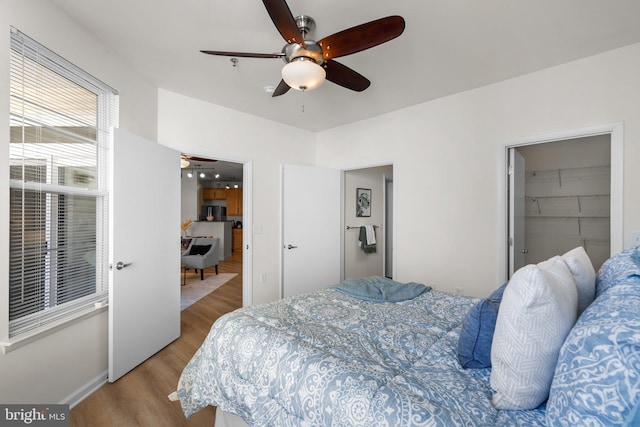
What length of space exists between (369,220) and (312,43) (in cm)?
357

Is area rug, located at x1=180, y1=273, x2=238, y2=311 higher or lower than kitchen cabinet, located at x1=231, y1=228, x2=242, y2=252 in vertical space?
lower

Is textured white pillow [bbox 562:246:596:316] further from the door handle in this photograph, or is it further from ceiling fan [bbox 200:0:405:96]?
the door handle

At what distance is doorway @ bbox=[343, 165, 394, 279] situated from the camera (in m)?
4.55

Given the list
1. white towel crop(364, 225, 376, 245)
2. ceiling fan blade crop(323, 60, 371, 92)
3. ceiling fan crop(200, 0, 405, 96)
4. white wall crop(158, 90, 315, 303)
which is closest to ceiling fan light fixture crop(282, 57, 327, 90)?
ceiling fan crop(200, 0, 405, 96)

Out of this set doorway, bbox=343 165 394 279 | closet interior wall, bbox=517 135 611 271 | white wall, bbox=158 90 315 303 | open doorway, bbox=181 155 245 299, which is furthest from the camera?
open doorway, bbox=181 155 245 299

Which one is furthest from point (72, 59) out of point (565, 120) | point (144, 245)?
point (565, 120)

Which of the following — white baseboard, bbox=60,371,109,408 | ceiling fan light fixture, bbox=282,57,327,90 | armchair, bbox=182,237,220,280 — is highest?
ceiling fan light fixture, bbox=282,57,327,90

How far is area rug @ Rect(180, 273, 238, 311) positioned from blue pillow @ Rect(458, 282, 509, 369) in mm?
3706

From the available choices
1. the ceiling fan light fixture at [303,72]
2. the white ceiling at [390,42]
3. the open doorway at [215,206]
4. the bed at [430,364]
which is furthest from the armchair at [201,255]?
the ceiling fan light fixture at [303,72]

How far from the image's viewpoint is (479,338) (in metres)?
1.14

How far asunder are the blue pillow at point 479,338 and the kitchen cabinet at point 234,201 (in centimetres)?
839

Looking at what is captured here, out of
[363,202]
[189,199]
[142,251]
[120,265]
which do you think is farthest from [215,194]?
[120,265]

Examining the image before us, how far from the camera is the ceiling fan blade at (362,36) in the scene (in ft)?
4.75

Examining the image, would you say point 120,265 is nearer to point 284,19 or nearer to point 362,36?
point 284,19
